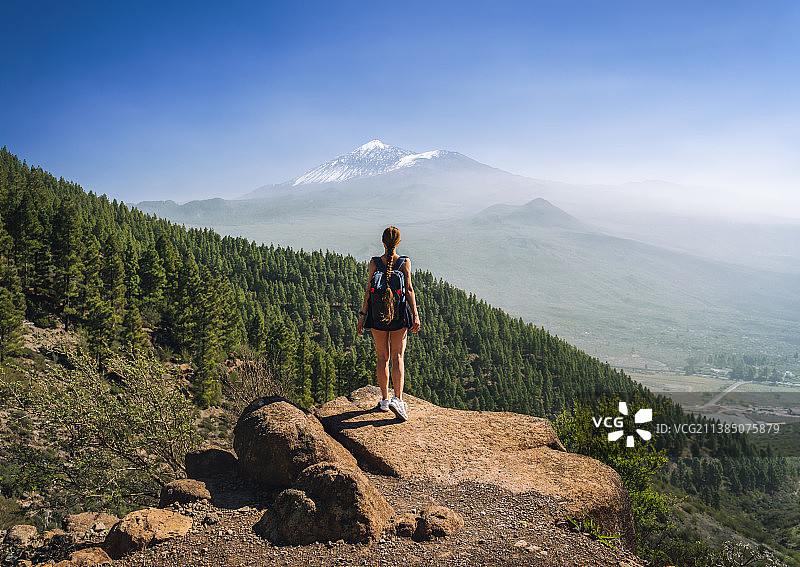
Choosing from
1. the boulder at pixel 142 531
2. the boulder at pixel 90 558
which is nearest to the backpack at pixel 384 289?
the boulder at pixel 142 531

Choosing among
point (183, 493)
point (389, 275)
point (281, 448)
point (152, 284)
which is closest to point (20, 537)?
point (183, 493)

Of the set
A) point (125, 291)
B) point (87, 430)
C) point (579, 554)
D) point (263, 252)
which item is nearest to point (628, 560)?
point (579, 554)

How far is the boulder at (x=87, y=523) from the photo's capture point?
9.53 meters

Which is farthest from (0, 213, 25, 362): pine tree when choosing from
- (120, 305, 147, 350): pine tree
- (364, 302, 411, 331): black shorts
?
(364, 302, 411, 331): black shorts

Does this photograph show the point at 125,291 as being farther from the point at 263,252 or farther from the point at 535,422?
the point at 263,252

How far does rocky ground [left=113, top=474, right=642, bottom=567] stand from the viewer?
7238 mm

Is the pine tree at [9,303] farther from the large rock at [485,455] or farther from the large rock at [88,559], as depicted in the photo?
the large rock at [485,455]

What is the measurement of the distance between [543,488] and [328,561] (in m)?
4.63

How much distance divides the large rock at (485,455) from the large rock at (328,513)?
2088 mm

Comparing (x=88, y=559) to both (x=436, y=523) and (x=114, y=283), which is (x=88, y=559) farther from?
(x=114, y=283)

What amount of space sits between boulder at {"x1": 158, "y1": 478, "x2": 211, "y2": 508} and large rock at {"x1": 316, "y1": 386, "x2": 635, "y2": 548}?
3.18 meters

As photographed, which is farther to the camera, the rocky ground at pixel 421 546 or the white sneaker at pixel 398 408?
the white sneaker at pixel 398 408

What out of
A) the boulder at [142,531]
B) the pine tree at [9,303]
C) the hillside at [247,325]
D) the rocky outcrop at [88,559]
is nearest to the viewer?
the rocky outcrop at [88,559]

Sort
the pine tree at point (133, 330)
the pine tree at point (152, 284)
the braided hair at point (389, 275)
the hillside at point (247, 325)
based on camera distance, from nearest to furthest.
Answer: the braided hair at point (389, 275)
the hillside at point (247, 325)
the pine tree at point (133, 330)
the pine tree at point (152, 284)
